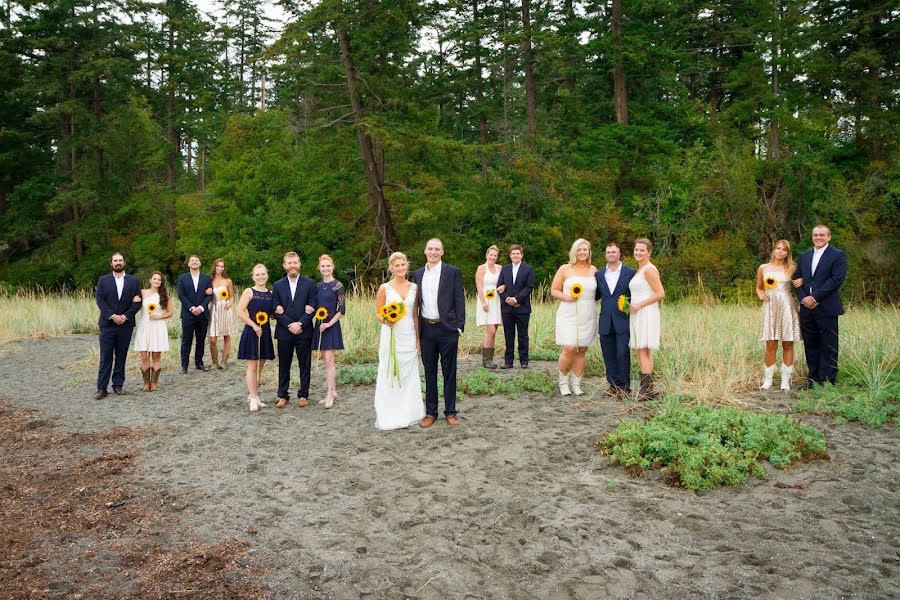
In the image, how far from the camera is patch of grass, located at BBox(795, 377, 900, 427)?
6660 mm

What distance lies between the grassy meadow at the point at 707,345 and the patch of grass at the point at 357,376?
131 cm

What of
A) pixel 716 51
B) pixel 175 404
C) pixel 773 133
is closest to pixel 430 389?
pixel 175 404

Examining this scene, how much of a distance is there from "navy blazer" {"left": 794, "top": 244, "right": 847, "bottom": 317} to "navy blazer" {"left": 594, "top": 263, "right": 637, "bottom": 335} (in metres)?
2.16

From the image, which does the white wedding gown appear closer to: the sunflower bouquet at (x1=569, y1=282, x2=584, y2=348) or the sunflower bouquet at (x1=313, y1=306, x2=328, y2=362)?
the sunflower bouquet at (x1=313, y1=306, x2=328, y2=362)

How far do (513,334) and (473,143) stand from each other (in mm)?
18837

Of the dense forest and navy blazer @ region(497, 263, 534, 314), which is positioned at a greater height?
the dense forest

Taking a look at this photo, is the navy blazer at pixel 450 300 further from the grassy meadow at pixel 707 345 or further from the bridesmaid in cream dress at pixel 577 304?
the grassy meadow at pixel 707 345

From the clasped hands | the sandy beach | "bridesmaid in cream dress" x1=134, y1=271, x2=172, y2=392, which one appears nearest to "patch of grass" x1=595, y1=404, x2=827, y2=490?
the sandy beach

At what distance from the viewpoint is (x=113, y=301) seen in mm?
9539

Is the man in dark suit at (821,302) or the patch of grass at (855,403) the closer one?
the patch of grass at (855,403)

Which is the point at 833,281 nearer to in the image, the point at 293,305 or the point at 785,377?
the point at 785,377

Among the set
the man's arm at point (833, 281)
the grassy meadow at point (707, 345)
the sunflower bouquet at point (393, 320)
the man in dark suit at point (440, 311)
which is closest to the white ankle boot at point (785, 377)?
the grassy meadow at point (707, 345)

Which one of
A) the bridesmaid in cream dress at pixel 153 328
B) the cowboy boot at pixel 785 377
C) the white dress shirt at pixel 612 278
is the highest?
the white dress shirt at pixel 612 278

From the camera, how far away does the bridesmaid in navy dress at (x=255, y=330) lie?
27.6 feet
